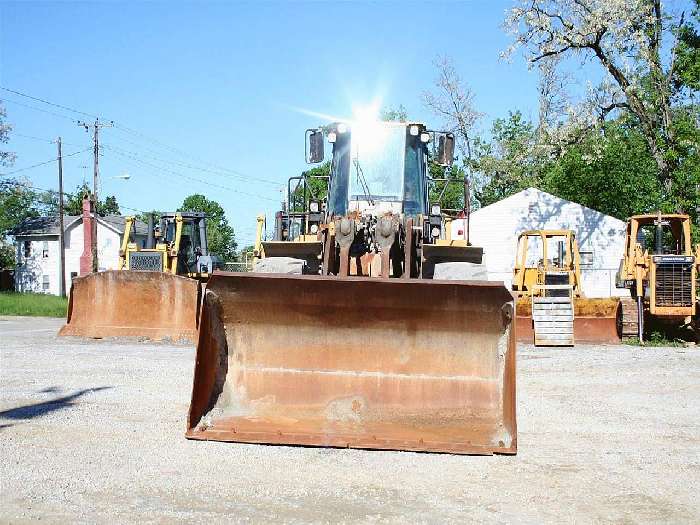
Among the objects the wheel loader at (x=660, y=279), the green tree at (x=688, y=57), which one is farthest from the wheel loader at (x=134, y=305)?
the green tree at (x=688, y=57)

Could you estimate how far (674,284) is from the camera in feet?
48.9

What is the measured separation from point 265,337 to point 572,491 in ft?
9.02

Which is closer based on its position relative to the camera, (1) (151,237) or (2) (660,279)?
(2) (660,279)

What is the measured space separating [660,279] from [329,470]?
11.5m

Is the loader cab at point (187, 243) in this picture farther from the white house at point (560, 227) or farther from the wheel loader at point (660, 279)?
Result: the white house at point (560, 227)

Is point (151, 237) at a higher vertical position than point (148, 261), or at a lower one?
higher

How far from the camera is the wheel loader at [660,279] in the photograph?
587 inches

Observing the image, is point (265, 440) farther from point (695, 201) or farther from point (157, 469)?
point (695, 201)

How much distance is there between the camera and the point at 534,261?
26.5 m

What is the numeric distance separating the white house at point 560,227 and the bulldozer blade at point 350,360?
2078cm

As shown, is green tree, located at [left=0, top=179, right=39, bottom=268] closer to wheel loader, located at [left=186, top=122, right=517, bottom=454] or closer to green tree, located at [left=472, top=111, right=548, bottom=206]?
green tree, located at [left=472, top=111, right=548, bottom=206]

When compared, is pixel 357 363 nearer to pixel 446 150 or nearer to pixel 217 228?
pixel 446 150

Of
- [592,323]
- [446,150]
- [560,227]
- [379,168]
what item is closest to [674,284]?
[592,323]

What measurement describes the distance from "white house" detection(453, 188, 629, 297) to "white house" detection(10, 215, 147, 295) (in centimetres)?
3302
